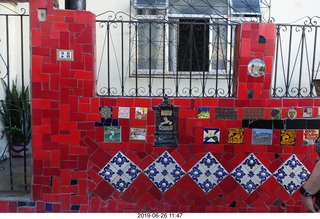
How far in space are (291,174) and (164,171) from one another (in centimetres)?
149

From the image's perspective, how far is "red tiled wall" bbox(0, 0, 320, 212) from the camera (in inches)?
142

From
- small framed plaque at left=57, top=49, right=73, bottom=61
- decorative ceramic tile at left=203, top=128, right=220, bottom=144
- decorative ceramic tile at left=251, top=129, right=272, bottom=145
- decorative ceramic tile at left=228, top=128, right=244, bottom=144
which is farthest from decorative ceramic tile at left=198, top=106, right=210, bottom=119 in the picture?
small framed plaque at left=57, top=49, right=73, bottom=61

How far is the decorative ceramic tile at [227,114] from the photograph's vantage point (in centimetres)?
374

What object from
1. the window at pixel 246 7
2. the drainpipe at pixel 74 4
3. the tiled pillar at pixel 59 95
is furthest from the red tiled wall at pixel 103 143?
the window at pixel 246 7

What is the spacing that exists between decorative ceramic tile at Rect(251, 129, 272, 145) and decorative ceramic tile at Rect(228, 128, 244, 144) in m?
0.14

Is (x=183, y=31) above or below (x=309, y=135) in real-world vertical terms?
above

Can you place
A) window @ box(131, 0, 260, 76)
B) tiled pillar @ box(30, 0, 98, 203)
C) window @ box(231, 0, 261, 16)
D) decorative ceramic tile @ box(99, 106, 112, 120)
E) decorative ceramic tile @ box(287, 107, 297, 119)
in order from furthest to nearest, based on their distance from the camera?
window @ box(231, 0, 261, 16) → window @ box(131, 0, 260, 76) → decorative ceramic tile @ box(287, 107, 297, 119) → decorative ceramic tile @ box(99, 106, 112, 120) → tiled pillar @ box(30, 0, 98, 203)

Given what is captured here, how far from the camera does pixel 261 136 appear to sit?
378cm

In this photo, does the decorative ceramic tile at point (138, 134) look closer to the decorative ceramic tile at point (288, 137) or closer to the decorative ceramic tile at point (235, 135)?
the decorative ceramic tile at point (235, 135)

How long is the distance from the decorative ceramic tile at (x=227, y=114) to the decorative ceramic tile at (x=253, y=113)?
11cm

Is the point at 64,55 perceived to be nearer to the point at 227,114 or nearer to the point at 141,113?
the point at 141,113

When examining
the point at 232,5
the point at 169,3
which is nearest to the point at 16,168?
the point at 169,3

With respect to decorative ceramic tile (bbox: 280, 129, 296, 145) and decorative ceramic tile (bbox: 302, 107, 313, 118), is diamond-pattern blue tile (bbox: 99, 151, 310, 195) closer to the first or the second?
decorative ceramic tile (bbox: 280, 129, 296, 145)

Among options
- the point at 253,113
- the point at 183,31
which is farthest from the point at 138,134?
the point at 183,31
